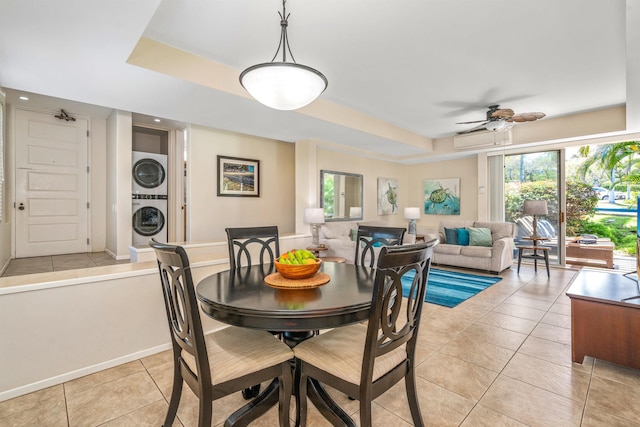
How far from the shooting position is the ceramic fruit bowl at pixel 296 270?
5.64 ft

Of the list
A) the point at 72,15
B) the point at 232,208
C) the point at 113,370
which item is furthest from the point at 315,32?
the point at 232,208

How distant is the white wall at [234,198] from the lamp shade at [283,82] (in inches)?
129

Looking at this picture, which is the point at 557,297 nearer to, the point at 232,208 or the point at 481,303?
the point at 481,303

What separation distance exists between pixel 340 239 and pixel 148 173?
3.61 m

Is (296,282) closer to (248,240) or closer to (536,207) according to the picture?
(248,240)

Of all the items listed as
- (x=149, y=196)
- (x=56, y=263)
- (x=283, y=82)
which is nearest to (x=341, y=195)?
(x=149, y=196)

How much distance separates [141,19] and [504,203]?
6.56 metres

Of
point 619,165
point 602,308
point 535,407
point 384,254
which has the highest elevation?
A: point 619,165

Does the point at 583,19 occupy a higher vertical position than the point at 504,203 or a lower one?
higher

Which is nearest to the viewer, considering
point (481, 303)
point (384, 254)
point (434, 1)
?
point (384, 254)

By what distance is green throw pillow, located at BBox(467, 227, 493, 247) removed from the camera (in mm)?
5285

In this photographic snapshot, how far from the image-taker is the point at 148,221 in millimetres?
5207

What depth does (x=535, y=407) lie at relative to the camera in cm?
175

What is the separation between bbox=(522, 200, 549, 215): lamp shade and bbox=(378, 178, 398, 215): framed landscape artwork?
9.69ft
